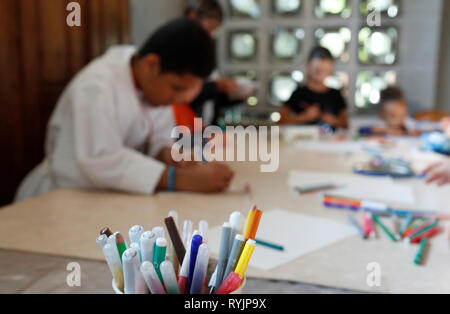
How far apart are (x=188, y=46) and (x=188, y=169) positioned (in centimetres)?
22

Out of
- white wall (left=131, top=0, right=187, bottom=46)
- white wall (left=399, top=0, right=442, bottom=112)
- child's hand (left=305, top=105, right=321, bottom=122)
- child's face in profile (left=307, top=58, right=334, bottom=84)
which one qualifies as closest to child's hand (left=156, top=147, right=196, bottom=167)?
white wall (left=131, top=0, right=187, bottom=46)

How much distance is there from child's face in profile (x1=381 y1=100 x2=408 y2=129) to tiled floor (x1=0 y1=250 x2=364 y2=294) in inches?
53.9

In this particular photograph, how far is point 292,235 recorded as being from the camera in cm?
54

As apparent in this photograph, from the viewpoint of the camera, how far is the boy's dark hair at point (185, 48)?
0.76 metres

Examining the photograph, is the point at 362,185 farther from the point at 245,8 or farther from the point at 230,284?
the point at 245,8

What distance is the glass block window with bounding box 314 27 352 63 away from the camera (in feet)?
5.22

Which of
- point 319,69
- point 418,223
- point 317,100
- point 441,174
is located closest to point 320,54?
point 319,69

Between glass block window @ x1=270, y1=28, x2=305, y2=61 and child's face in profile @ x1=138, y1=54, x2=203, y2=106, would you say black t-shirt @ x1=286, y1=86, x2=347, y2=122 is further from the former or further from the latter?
child's face in profile @ x1=138, y1=54, x2=203, y2=106

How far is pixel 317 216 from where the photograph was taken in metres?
0.63

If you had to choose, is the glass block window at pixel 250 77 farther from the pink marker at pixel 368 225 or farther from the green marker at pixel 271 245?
the green marker at pixel 271 245

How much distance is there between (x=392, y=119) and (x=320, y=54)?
386mm

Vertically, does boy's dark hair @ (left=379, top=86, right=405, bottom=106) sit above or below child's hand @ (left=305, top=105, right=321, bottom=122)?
above
